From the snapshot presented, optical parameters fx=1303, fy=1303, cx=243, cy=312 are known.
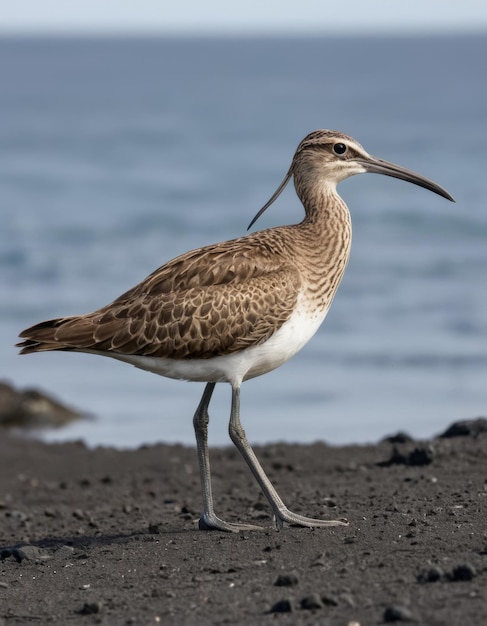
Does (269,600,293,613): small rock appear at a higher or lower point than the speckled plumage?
lower

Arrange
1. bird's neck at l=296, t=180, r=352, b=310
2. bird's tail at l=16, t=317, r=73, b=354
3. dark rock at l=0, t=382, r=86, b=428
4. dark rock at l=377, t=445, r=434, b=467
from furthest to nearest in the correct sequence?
1. dark rock at l=0, t=382, r=86, b=428
2. dark rock at l=377, t=445, r=434, b=467
3. bird's neck at l=296, t=180, r=352, b=310
4. bird's tail at l=16, t=317, r=73, b=354

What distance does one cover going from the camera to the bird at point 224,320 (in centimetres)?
749

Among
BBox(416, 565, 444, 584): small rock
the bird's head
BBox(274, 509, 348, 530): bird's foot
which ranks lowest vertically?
BBox(416, 565, 444, 584): small rock

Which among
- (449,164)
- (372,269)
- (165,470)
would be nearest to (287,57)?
(449,164)

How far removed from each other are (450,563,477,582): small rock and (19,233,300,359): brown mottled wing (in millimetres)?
2127

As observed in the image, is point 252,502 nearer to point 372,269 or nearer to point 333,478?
point 333,478

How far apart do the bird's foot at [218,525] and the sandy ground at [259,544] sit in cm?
10

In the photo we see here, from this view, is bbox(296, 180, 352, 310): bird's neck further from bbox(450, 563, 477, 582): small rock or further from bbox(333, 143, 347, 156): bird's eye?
bbox(450, 563, 477, 582): small rock

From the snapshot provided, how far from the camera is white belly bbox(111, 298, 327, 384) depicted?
24.6 ft

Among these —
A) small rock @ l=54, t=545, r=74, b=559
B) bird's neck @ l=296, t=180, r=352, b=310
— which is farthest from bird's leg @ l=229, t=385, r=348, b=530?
small rock @ l=54, t=545, r=74, b=559

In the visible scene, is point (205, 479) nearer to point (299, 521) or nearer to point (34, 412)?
point (299, 521)

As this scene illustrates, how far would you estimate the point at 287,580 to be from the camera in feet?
19.7

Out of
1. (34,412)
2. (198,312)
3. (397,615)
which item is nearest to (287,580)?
(397,615)

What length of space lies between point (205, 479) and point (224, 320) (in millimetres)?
1071
